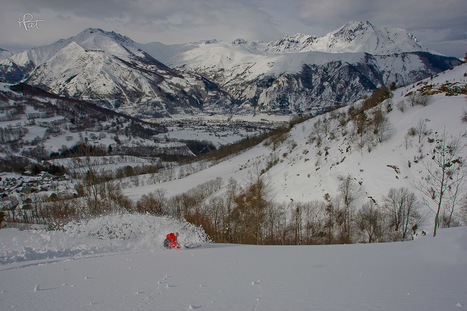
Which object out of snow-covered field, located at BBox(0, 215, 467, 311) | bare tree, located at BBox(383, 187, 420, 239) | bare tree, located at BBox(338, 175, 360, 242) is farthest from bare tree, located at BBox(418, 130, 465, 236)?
snow-covered field, located at BBox(0, 215, 467, 311)

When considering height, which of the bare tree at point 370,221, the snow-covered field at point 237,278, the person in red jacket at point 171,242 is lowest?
the bare tree at point 370,221

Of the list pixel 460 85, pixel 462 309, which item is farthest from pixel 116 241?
pixel 460 85

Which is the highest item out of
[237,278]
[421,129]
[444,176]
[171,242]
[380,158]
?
[421,129]

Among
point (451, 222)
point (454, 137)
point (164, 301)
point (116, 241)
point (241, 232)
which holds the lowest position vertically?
point (241, 232)

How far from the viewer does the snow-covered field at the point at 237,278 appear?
7559mm

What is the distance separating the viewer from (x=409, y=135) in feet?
137

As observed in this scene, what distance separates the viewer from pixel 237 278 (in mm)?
10078

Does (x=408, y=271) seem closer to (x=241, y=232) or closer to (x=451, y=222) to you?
(x=451, y=222)

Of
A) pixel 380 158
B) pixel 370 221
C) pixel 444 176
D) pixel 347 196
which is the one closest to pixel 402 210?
pixel 370 221

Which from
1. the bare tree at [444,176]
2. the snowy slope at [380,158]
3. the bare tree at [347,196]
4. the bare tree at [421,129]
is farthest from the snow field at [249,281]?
the bare tree at [421,129]

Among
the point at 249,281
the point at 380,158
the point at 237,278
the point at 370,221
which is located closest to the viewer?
the point at 249,281

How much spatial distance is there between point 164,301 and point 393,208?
3649 centimetres

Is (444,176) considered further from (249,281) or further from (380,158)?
(249,281)

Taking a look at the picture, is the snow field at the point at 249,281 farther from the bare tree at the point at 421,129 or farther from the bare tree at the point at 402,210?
the bare tree at the point at 421,129
